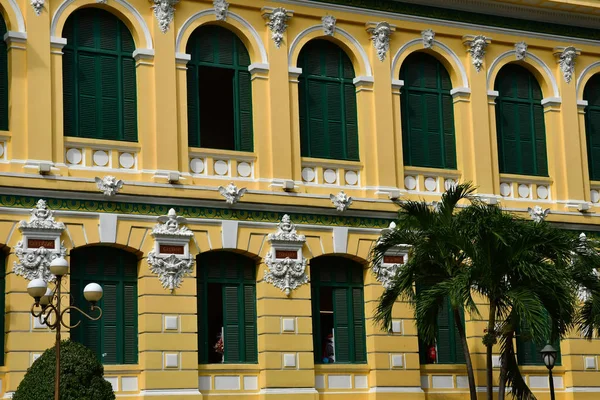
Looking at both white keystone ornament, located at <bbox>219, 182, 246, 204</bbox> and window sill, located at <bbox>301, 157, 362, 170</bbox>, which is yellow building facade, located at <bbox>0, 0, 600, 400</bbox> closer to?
window sill, located at <bbox>301, 157, 362, 170</bbox>

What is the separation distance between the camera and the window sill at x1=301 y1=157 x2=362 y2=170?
3322 cm

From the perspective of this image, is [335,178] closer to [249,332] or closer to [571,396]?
[249,332]

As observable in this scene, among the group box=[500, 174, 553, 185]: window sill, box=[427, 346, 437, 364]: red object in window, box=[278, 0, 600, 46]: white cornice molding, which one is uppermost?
box=[278, 0, 600, 46]: white cornice molding

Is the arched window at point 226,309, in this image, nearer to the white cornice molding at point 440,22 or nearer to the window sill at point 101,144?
the window sill at point 101,144

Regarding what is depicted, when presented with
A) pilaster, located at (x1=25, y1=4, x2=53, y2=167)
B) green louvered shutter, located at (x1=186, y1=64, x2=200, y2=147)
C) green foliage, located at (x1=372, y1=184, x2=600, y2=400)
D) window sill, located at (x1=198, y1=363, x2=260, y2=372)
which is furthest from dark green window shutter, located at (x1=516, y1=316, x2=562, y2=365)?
pilaster, located at (x1=25, y1=4, x2=53, y2=167)

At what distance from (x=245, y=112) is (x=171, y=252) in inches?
172

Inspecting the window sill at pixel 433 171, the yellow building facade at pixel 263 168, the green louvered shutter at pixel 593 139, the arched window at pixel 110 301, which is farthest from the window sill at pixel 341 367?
the green louvered shutter at pixel 593 139

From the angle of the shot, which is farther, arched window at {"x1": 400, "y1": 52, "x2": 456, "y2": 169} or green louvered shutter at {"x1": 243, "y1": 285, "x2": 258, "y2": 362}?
arched window at {"x1": 400, "y1": 52, "x2": 456, "y2": 169}

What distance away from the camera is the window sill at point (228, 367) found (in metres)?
31.0

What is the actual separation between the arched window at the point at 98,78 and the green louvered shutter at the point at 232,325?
14.8 feet

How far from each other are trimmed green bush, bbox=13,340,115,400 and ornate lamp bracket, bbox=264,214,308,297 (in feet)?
23.7

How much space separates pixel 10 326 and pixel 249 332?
603 cm

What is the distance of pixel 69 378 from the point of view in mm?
24938

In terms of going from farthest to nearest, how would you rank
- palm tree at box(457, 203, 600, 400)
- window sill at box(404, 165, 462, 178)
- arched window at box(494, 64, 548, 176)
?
arched window at box(494, 64, 548, 176)
window sill at box(404, 165, 462, 178)
palm tree at box(457, 203, 600, 400)
